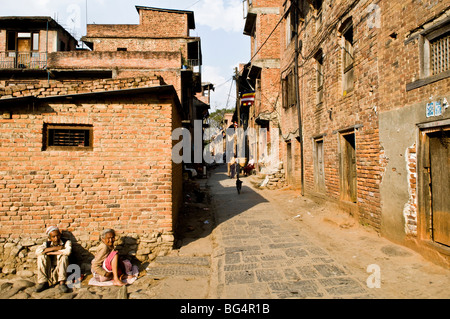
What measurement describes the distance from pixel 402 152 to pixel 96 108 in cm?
622

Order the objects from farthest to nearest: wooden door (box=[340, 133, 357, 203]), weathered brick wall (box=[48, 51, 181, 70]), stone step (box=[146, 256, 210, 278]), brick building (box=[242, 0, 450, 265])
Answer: weathered brick wall (box=[48, 51, 181, 70]) → wooden door (box=[340, 133, 357, 203]) → stone step (box=[146, 256, 210, 278]) → brick building (box=[242, 0, 450, 265])

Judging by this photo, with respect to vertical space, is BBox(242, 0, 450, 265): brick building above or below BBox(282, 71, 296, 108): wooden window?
below

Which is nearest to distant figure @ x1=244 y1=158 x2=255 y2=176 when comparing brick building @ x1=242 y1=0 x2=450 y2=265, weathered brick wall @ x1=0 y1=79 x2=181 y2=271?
brick building @ x1=242 y1=0 x2=450 y2=265

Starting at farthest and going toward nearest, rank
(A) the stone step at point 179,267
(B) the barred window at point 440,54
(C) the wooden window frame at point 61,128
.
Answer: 1. (C) the wooden window frame at point 61,128
2. (A) the stone step at point 179,267
3. (B) the barred window at point 440,54

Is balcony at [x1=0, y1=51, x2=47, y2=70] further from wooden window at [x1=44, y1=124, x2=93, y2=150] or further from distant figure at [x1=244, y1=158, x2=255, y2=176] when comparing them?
wooden window at [x1=44, y1=124, x2=93, y2=150]

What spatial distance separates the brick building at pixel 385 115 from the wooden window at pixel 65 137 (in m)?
6.27

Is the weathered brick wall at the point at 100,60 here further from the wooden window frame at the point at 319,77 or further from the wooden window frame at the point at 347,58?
the wooden window frame at the point at 347,58

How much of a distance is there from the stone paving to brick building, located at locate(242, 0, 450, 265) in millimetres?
1698

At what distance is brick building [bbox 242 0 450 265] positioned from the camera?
4484 mm

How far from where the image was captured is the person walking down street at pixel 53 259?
516 cm

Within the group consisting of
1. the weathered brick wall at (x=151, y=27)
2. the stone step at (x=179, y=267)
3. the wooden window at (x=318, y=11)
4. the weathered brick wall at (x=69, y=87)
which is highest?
the weathered brick wall at (x=151, y=27)

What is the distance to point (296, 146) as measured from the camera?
41.3ft

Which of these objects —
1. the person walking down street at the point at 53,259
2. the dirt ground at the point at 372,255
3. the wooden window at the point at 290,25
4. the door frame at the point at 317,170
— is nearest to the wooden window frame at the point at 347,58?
the door frame at the point at 317,170
